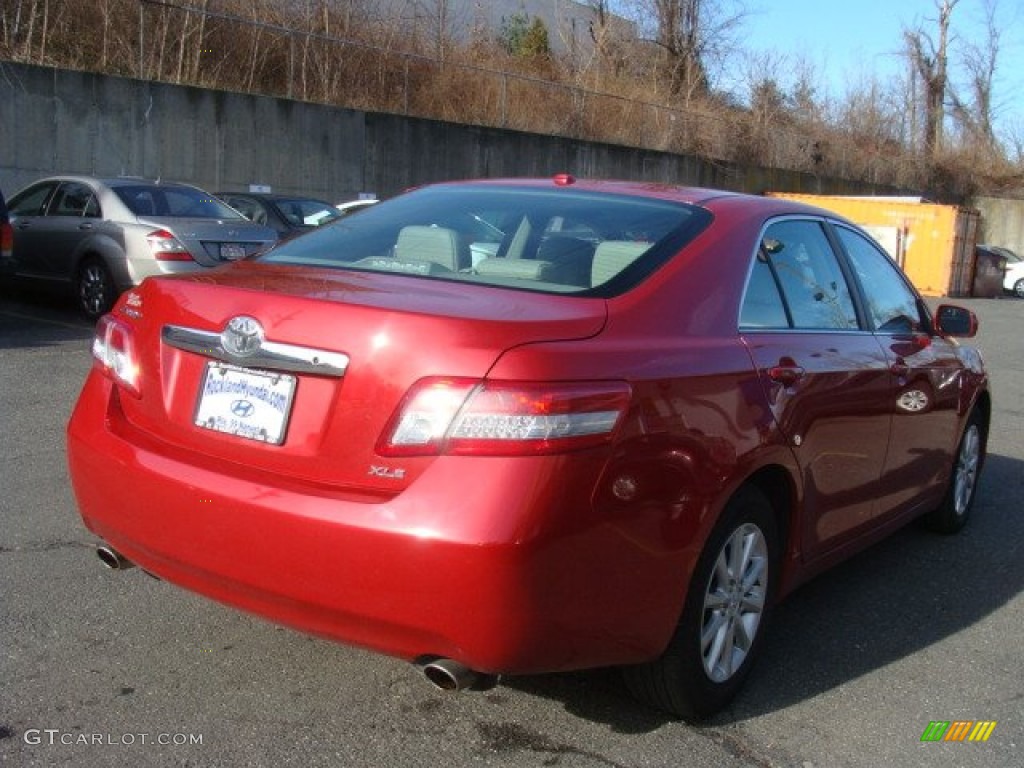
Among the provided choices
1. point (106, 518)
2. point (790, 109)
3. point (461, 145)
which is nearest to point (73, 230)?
point (106, 518)

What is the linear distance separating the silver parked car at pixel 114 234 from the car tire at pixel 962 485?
7127 millimetres

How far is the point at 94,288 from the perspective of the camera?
11672mm

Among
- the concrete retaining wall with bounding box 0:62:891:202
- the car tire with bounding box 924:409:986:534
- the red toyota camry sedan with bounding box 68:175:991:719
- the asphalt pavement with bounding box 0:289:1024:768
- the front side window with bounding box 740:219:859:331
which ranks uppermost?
the concrete retaining wall with bounding box 0:62:891:202

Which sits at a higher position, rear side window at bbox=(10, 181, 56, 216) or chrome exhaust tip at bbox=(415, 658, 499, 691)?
rear side window at bbox=(10, 181, 56, 216)

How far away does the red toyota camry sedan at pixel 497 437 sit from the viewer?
2830 mm

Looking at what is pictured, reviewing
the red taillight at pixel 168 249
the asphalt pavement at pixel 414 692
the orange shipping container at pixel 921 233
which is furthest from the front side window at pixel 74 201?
the orange shipping container at pixel 921 233

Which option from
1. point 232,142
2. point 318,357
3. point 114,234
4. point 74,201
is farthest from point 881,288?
point 232,142

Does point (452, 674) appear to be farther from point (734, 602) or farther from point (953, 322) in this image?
point (953, 322)

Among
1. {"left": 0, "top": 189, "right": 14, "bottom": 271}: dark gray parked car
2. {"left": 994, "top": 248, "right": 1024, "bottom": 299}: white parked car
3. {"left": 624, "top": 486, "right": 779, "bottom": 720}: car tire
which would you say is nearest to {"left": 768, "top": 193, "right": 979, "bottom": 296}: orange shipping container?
{"left": 994, "top": 248, "right": 1024, "bottom": 299}: white parked car

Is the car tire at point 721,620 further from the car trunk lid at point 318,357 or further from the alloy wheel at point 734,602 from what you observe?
the car trunk lid at point 318,357

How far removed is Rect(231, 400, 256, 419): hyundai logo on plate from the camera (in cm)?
311

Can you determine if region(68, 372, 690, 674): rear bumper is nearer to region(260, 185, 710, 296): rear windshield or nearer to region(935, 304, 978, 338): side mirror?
region(260, 185, 710, 296): rear windshield

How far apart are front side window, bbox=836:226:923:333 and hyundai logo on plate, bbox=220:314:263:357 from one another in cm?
266

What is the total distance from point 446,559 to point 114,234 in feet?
31.7
